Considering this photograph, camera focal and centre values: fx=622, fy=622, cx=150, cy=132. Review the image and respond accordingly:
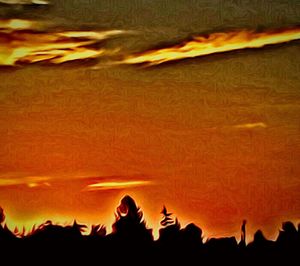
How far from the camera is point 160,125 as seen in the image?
1.77 meters

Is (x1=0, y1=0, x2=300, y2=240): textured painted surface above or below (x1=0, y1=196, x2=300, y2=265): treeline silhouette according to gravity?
above

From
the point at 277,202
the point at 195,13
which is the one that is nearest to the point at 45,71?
the point at 195,13

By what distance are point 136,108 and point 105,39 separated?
0.22 metres

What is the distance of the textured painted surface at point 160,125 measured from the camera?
1.71 m

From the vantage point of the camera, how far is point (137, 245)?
173cm

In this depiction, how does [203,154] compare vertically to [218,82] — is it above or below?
below

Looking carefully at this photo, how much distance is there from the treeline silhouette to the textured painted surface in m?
0.03

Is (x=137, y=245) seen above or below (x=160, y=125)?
below

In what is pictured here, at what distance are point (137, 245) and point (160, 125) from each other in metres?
0.34

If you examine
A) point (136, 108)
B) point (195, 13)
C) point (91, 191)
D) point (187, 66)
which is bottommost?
point (91, 191)

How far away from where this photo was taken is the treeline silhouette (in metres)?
1.69

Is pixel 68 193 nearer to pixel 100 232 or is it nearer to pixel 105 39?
pixel 100 232

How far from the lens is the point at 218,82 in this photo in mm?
1796

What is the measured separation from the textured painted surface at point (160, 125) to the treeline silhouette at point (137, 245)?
0.10 feet
